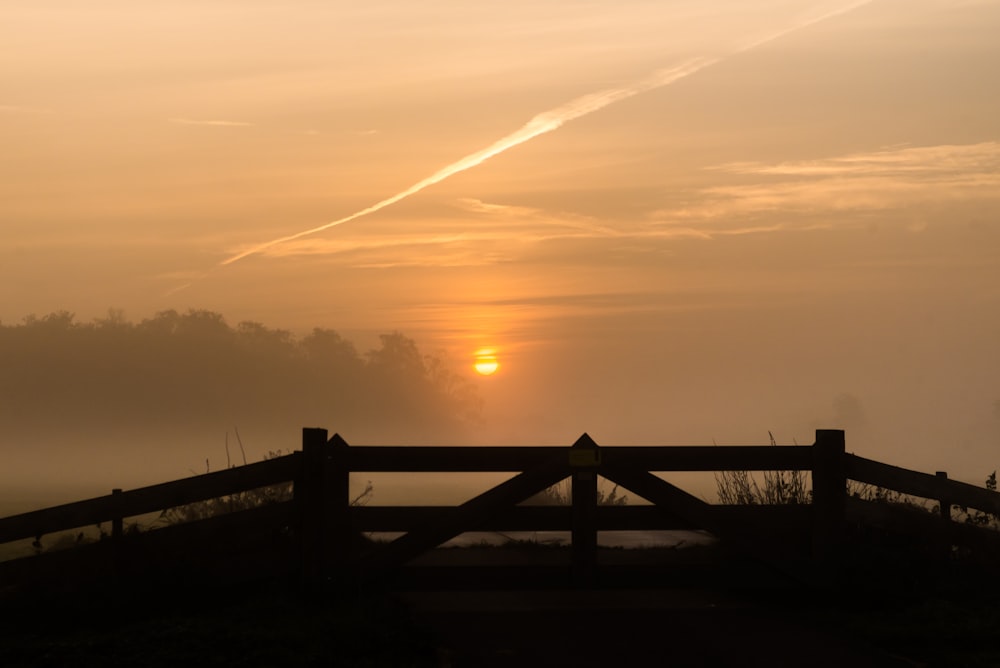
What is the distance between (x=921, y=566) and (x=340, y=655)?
6.68 meters

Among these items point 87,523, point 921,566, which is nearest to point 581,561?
point 921,566

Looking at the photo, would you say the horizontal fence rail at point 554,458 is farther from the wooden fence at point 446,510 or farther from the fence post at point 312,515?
the fence post at point 312,515

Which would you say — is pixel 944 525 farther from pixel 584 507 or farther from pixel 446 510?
pixel 446 510

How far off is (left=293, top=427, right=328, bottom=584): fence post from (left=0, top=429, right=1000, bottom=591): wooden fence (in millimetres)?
10

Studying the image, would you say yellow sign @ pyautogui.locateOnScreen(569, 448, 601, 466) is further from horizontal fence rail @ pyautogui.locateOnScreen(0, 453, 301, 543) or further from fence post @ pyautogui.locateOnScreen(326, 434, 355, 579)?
horizontal fence rail @ pyautogui.locateOnScreen(0, 453, 301, 543)

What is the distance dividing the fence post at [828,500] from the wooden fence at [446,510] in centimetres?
1

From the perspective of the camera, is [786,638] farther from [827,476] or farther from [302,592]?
[302,592]

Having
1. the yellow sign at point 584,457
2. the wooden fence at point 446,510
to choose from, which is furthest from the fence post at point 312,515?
the yellow sign at point 584,457

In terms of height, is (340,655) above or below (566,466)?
below

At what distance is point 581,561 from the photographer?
13.0 meters

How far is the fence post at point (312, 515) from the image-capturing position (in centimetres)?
1266

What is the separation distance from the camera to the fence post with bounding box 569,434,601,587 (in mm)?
12906

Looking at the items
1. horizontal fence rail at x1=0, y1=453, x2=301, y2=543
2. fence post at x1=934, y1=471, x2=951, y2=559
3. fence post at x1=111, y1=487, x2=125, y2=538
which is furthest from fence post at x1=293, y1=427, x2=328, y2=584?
fence post at x1=934, y1=471, x2=951, y2=559

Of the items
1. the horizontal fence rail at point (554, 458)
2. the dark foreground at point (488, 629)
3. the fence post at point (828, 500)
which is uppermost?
the horizontal fence rail at point (554, 458)
